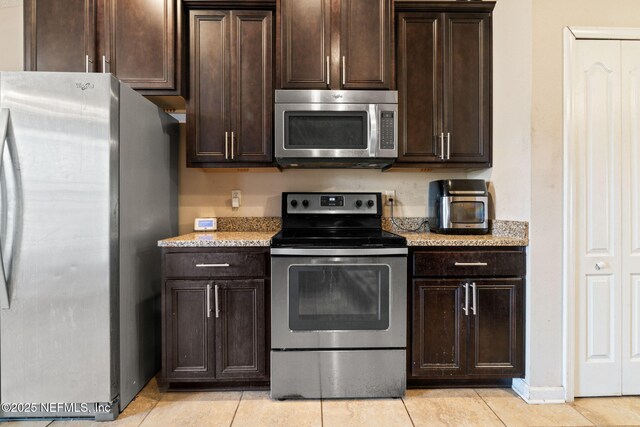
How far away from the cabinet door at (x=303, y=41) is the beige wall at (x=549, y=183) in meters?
1.21

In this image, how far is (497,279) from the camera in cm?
197

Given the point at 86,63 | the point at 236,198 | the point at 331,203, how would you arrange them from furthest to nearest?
the point at 236,198, the point at 331,203, the point at 86,63

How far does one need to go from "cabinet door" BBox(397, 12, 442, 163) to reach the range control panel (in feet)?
1.29

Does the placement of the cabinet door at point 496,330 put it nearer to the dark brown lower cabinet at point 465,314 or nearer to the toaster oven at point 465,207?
the dark brown lower cabinet at point 465,314

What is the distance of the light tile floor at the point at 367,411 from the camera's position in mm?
1723

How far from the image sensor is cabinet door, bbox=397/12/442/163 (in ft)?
7.37

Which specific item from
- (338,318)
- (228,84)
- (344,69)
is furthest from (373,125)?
(338,318)

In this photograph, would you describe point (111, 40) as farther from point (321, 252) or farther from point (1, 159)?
point (321, 252)

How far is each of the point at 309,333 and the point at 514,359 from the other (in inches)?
46.9

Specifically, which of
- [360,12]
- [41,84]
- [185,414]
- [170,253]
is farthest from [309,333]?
[360,12]

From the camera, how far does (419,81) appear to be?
7.41ft

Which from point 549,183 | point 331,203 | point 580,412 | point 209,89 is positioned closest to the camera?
point 580,412

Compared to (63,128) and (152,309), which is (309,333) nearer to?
(152,309)

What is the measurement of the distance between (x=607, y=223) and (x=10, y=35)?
4110 millimetres
